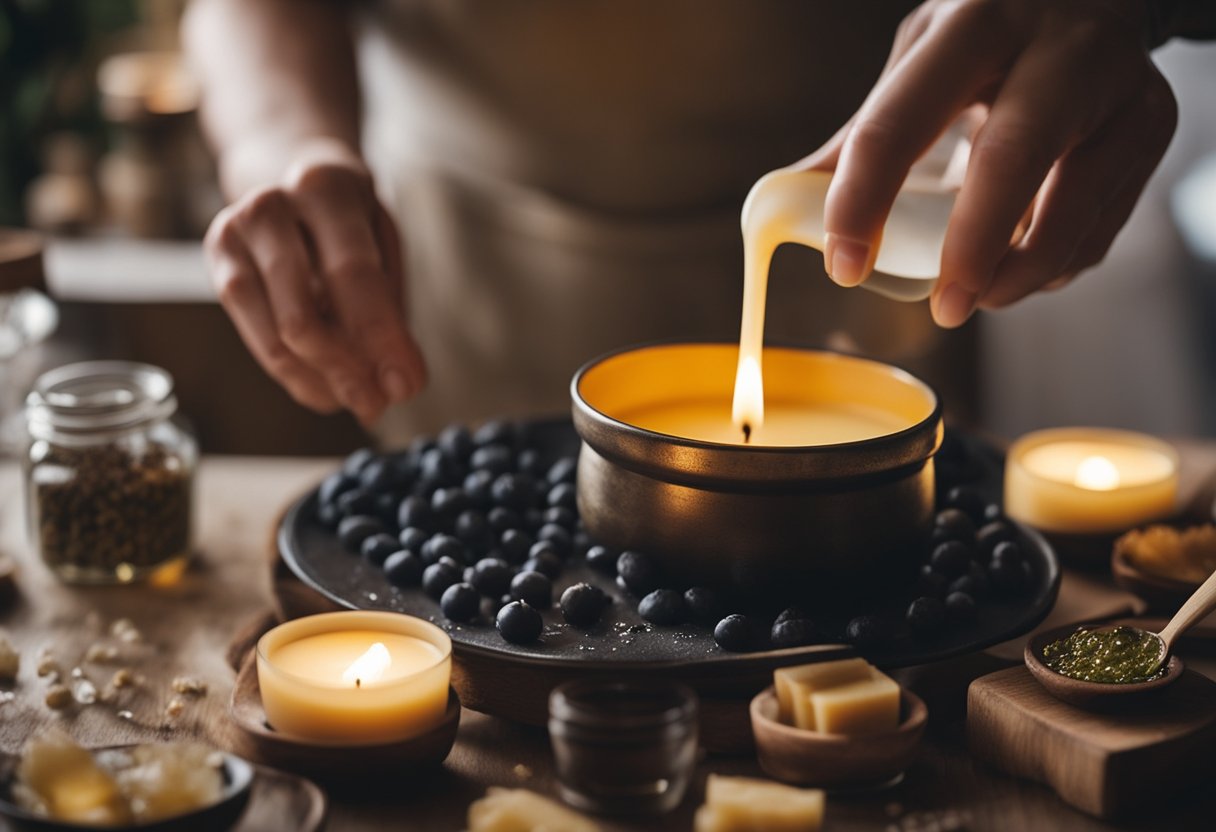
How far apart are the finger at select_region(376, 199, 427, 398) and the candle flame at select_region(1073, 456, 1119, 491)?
0.65 m

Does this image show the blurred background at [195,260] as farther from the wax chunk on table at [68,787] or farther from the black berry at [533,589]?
the wax chunk on table at [68,787]

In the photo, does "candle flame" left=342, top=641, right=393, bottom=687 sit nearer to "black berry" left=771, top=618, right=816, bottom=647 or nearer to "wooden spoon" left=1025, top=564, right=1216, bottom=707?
"black berry" left=771, top=618, right=816, bottom=647

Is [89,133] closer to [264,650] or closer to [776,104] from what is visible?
[776,104]

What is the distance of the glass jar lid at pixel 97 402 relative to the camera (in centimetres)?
124

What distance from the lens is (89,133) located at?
3.19 m

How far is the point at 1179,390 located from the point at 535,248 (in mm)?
1704

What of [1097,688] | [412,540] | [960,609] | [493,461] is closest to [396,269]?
[493,461]

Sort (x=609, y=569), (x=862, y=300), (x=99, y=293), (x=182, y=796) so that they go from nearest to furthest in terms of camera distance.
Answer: (x=182, y=796) → (x=609, y=569) → (x=862, y=300) → (x=99, y=293)

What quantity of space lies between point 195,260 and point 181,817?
2276mm

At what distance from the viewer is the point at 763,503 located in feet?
3.20

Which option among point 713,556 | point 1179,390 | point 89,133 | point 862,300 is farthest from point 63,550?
point 1179,390

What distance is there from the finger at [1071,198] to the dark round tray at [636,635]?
0.24m

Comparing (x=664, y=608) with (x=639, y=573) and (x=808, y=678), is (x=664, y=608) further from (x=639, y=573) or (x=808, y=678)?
(x=808, y=678)

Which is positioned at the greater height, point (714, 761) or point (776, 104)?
point (776, 104)
